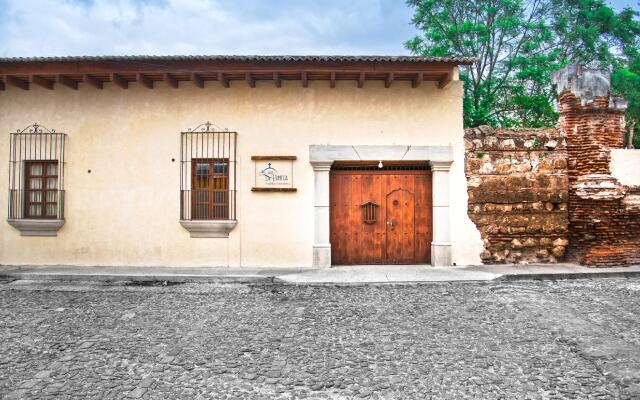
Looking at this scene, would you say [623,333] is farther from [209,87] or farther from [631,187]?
[209,87]

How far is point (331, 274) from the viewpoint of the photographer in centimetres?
763

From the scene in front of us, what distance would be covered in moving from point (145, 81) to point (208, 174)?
2301 mm

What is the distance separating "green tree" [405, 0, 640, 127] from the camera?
14.7 metres

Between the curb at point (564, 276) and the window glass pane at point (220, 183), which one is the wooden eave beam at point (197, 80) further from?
the curb at point (564, 276)

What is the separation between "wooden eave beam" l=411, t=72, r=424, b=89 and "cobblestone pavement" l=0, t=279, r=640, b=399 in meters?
4.16

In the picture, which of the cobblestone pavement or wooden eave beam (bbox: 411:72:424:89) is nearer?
the cobblestone pavement

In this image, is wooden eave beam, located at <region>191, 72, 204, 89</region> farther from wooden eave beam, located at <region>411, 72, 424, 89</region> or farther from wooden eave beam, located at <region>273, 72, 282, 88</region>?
wooden eave beam, located at <region>411, 72, 424, 89</region>

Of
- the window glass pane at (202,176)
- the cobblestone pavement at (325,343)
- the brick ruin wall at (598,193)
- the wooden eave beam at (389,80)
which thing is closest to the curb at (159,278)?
the cobblestone pavement at (325,343)

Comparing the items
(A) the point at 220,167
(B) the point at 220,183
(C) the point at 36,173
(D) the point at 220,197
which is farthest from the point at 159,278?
(C) the point at 36,173

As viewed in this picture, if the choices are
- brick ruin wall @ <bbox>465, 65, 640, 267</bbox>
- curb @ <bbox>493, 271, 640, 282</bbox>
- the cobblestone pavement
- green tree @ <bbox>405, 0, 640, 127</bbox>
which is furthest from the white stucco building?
green tree @ <bbox>405, 0, 640, 127</bbox>

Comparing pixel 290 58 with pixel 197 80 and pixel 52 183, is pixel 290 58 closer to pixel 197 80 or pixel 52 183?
pixel 197 80

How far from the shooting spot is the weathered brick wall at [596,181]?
799cm

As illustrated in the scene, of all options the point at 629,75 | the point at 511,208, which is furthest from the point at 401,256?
the point at 629,75

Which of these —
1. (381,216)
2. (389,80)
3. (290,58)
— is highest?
(290,58)
